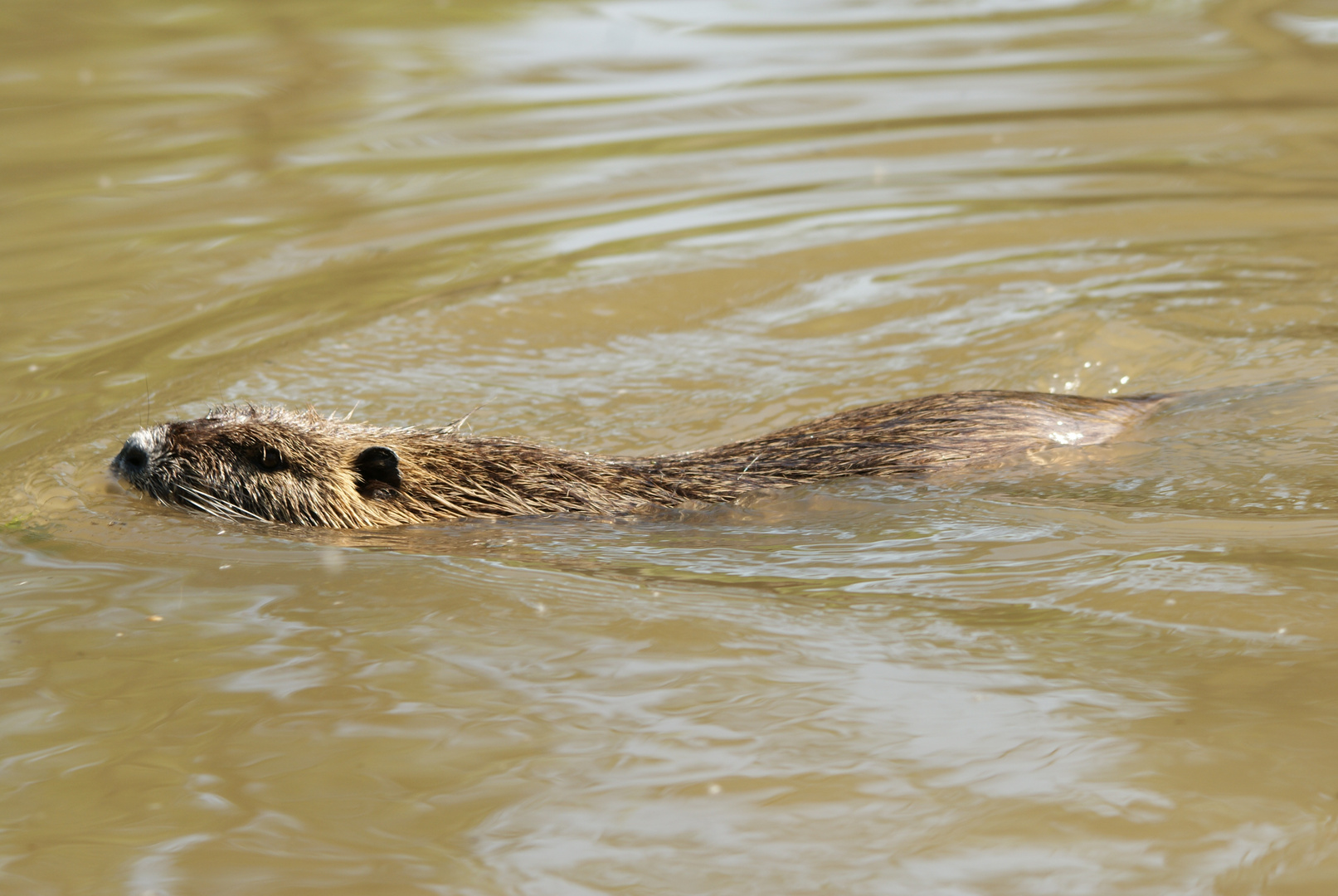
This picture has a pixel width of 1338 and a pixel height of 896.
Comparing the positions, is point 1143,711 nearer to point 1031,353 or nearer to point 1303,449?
point 1303,449

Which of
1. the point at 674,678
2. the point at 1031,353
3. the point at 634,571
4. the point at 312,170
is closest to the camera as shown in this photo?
the point at 674,678

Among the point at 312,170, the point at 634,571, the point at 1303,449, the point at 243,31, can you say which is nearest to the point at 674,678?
the point at 634,571

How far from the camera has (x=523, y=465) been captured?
4582 mm

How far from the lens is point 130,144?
940cm

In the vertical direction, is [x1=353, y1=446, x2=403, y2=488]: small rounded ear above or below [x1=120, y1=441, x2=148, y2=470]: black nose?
below

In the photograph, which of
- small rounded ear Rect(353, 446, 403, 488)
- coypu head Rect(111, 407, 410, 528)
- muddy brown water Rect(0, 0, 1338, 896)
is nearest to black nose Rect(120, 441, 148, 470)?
coypu head Rect(111, 407, 410, 528)

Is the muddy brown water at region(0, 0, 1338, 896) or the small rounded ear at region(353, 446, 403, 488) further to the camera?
the small rounded ear at region(353, 446, 403, 488)

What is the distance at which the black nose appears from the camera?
4.48 m

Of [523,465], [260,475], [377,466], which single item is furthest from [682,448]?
[260,475]

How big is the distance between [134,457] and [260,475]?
41cm

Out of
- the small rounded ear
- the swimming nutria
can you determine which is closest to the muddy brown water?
the swimming nutria

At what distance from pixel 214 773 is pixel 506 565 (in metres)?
1.23

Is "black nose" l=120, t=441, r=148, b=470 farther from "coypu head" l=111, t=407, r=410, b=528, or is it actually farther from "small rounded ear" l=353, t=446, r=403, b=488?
"small rounded ear" l=353, t=446, r=403, b=488

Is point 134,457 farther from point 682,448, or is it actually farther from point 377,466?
point 682,448
